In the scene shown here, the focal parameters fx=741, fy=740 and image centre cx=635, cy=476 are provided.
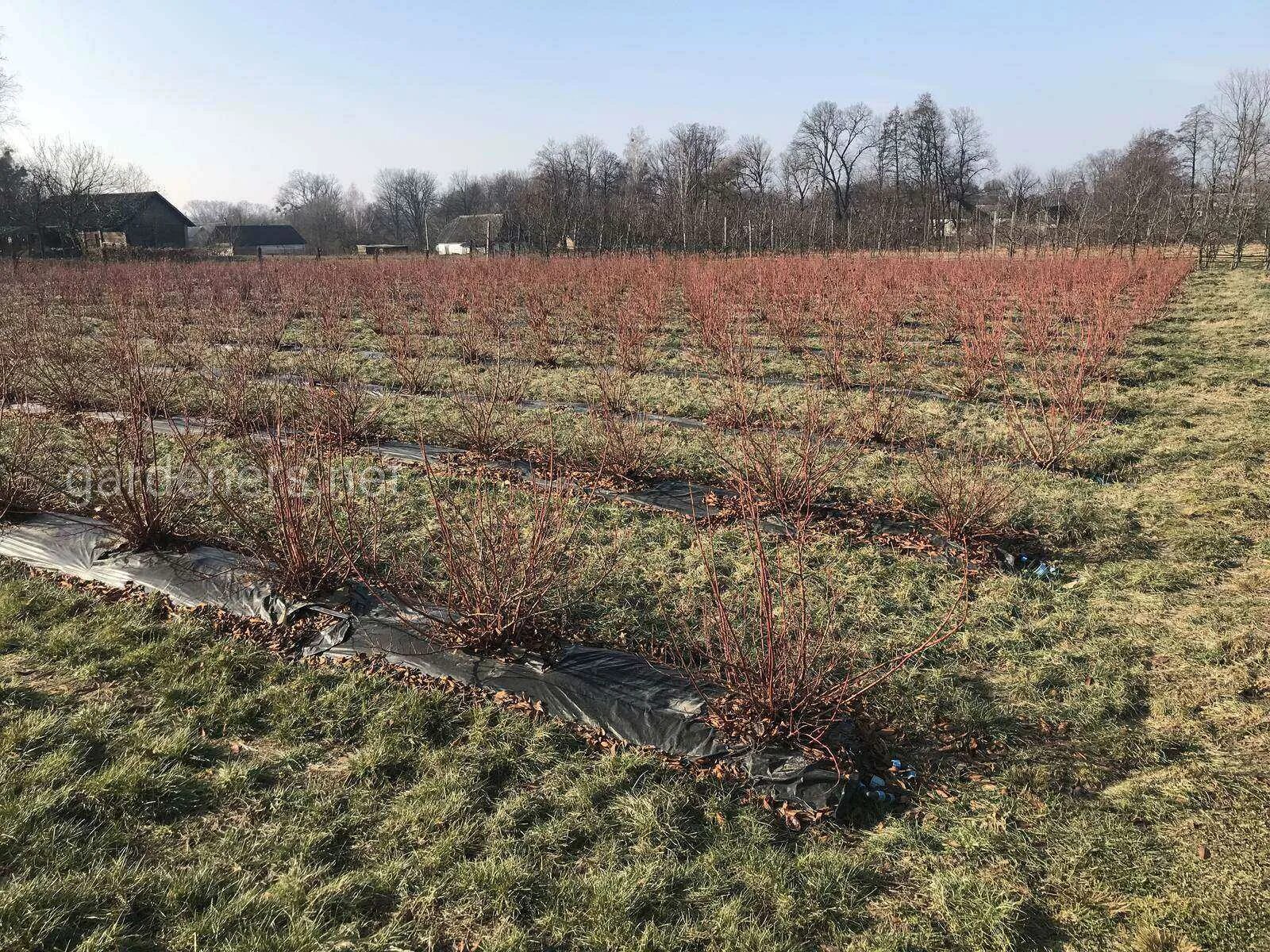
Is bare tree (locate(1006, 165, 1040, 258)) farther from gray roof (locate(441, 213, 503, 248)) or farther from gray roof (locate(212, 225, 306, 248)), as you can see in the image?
gray roof (locate(212, 225, 306, 248))

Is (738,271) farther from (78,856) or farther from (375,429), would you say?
(78,856)

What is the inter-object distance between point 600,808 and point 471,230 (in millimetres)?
49310

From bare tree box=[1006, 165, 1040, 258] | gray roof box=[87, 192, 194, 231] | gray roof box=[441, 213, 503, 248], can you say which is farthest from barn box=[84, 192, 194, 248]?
bare tree box=[1006, 165, 1040, 258]

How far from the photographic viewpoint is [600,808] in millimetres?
2408

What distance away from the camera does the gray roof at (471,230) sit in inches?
1640

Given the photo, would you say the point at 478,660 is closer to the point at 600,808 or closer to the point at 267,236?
the point at 600,808

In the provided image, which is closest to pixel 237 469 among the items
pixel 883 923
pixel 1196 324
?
pixel 883 923

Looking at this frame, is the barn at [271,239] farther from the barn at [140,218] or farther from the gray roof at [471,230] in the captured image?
the gray roof at [471,230]

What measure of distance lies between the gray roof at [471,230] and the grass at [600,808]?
131 ft

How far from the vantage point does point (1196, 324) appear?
42.1ft

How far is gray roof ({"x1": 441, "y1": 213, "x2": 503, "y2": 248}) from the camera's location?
4166cm

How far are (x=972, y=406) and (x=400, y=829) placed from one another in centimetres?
669

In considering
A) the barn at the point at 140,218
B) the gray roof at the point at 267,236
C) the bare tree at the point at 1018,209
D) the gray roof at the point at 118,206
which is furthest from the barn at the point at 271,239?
the bare tree at the point at 1018,209

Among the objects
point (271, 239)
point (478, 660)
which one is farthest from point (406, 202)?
point (478, 660)
